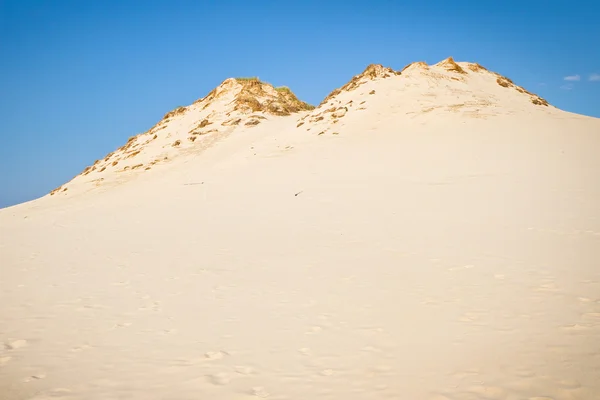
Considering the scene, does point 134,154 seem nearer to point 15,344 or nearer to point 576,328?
point 15,344

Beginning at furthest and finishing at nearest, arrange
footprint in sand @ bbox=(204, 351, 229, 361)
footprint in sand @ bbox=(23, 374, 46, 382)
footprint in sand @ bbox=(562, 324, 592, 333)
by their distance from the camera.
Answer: footprint in sand @ bbox=(562, 324, 592, 333) → footprint in sand @ bbox=(204, 351, 229, 361) → footprint in sand @ bbox=(23, 374, 46, 382)

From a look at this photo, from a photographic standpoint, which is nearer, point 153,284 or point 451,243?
point 153,284

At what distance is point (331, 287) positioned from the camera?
6.30 meters

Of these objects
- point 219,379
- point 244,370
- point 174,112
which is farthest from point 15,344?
point 174,112

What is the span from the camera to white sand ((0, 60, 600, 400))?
3768 mm

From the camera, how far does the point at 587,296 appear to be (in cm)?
530

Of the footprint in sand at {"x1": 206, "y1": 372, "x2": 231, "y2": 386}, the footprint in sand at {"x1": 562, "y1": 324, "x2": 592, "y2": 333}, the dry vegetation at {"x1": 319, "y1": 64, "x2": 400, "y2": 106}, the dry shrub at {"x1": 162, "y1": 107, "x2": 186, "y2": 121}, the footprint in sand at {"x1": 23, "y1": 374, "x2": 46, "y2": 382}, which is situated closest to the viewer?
the footprint in sand at {"x1": 206, "y1": 372, "x2": 231, "y2": 386}

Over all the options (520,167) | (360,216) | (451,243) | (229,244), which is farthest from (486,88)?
(229,244)

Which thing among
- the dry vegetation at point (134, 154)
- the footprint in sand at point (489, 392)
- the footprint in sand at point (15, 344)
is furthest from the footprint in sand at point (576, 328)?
the dry vegetation at point (134, 154)

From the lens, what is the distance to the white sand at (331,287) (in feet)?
12.4

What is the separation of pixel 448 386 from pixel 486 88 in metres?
28.0

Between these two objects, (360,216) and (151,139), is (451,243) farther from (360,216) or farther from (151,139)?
(151,139)

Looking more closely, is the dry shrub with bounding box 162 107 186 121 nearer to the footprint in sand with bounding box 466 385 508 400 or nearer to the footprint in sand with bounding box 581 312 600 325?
the footprint in sand with bounding box 581 312 600 325

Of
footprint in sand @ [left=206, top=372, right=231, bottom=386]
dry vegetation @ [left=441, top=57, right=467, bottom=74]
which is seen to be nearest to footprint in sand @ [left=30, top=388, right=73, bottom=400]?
footprint in sand @ [left=206, top=372, right=231, bottom=386]
